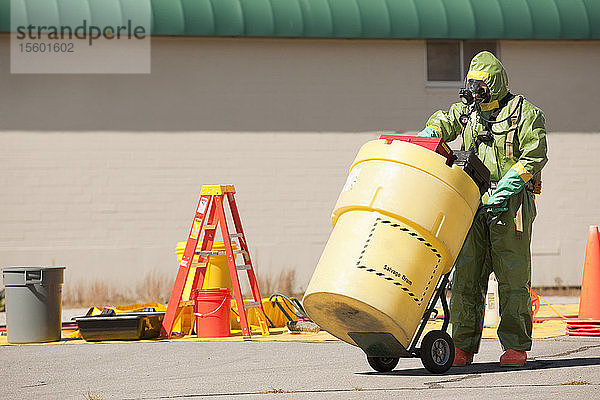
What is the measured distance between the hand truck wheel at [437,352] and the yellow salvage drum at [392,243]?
25 centimetres

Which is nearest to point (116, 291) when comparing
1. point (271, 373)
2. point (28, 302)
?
point (28, 302)

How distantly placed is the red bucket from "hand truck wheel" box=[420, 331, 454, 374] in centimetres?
351

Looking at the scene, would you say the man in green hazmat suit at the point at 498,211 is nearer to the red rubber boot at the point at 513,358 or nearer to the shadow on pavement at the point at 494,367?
the red rubber boot at the point at 513,358

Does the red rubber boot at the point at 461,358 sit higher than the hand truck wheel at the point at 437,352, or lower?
lower

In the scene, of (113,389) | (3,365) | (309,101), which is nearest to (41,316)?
(3,365)

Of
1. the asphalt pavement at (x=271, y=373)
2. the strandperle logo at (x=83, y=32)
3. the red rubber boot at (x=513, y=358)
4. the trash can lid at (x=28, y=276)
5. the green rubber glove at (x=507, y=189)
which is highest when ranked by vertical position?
the strandperle logo at (x=83, y=32)

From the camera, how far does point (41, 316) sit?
9781 millimetres

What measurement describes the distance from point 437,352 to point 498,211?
1.10 meters

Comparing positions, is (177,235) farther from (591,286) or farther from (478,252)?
(478,252)

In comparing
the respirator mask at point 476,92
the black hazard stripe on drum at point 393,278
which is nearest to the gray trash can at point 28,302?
the black hazard stripe on drum at point 393,278

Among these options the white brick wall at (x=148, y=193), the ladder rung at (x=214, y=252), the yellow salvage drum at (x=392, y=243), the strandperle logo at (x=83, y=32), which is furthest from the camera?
the white brick wall at (x=148, y=193)

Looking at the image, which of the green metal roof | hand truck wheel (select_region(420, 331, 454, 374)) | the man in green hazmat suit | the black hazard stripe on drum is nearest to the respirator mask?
the man in green hazmat suit

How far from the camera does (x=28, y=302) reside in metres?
9.70

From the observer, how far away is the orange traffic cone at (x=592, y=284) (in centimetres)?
987
